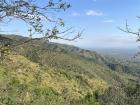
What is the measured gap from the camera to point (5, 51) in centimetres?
897

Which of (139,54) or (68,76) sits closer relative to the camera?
(139,54)

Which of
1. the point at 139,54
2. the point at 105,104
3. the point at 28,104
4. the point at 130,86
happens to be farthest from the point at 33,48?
the point at 130,86

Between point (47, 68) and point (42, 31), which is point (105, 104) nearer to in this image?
point (42, 31)

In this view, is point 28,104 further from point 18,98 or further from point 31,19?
point 31,19

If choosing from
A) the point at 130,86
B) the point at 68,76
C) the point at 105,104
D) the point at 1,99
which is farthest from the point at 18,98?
the point at 68,76

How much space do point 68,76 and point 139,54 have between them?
231 ft

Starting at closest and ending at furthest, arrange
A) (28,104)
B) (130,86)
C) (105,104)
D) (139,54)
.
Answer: (139,54)
(28,104)
(105,104)
(130,86)

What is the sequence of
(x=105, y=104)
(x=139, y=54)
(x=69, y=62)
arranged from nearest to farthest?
(x=139, y=54) → (x=105, y=104) → (x=69, y=62)

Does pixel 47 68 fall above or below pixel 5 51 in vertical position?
below

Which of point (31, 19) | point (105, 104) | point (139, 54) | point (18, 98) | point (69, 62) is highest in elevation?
point (31, 19)

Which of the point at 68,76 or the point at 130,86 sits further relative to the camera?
the point at 68,76

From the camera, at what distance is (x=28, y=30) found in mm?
8805

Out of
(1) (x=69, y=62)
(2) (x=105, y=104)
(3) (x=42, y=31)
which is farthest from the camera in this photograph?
(1) (x=69, y=62)

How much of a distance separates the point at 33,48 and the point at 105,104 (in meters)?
18.1
